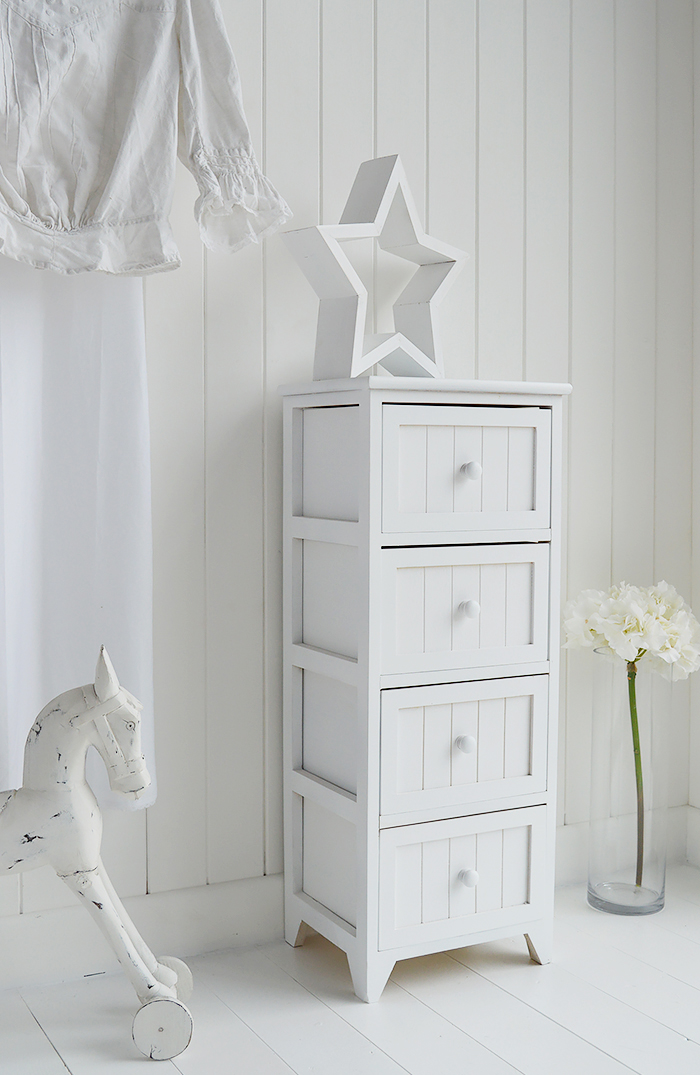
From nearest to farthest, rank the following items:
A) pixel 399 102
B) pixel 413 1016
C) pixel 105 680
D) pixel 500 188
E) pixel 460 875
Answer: pixel 105 680
pixel 413 1016
pixel 460 875
pixel 399 102
pixel 500 188

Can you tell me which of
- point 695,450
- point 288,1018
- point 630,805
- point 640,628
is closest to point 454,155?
→ point 695,450

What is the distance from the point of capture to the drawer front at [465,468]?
1647 mm

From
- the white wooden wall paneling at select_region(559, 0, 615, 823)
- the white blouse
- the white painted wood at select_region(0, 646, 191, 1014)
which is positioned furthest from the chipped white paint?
the white painted wood at select_region(0, 646, 191, 1014)

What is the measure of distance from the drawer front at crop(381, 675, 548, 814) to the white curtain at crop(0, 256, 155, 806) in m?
0.41

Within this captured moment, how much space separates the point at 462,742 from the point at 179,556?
23.2 inches

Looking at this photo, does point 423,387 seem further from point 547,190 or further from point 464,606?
point 547,190

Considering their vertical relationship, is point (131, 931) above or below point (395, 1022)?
above

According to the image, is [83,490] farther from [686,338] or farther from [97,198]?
[686,338]

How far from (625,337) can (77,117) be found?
4.13 feet

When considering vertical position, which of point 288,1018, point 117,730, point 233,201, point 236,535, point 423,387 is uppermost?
point 233,201

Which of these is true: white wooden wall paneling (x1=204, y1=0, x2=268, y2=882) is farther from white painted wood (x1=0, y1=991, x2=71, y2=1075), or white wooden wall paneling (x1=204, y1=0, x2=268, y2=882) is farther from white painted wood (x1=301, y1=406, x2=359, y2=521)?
white painted wood (x1=0, y1=991, x2=71, y2=1075)

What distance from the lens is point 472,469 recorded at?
1686mm

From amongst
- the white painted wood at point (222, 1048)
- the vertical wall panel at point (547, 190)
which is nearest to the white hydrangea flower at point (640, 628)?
the vertical wall panel at point (547, 190)

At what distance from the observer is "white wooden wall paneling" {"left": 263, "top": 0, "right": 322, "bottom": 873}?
1.87 m
